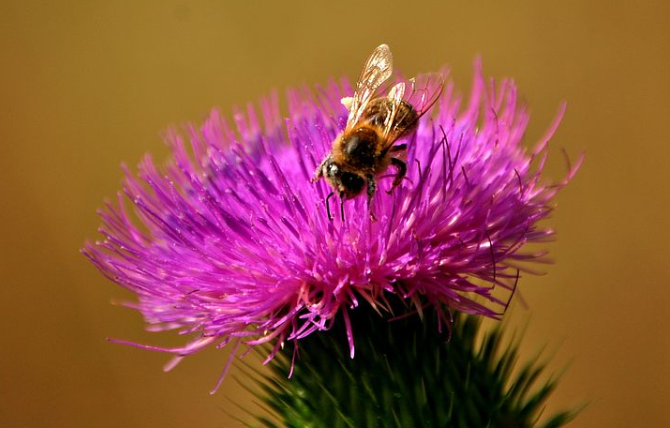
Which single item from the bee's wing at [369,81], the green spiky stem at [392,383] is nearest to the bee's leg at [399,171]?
the bee's wing at [369,81]

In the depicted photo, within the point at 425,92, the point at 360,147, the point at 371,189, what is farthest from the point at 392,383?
the point at 425,92

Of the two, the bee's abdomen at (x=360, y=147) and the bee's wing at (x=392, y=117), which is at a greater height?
the bee's wing at (x=392, y=117)

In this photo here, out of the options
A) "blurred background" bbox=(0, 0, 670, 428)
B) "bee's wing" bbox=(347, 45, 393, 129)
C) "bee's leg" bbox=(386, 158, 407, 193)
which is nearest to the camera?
"bee's leg" bbox=(386, 158, 407, 193)

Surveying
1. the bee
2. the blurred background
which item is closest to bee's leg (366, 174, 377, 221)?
the bee

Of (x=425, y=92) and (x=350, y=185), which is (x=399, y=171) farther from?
(x=425, y=92)

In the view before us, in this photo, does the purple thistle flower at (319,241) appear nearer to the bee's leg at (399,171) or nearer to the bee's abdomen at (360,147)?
the bee's leg at (399,171)

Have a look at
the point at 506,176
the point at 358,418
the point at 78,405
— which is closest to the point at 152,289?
the point at 358,418

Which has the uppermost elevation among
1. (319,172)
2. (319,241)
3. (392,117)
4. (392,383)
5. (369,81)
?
(369,81)

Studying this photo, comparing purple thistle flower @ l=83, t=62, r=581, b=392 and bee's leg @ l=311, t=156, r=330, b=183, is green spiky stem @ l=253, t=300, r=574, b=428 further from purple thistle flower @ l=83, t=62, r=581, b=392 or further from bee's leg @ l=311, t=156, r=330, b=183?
bee's leg @ l=311, t=156, r=330, b=183

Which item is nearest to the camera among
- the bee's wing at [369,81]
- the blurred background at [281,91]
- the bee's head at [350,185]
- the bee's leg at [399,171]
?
the bee's head at [350,185]
